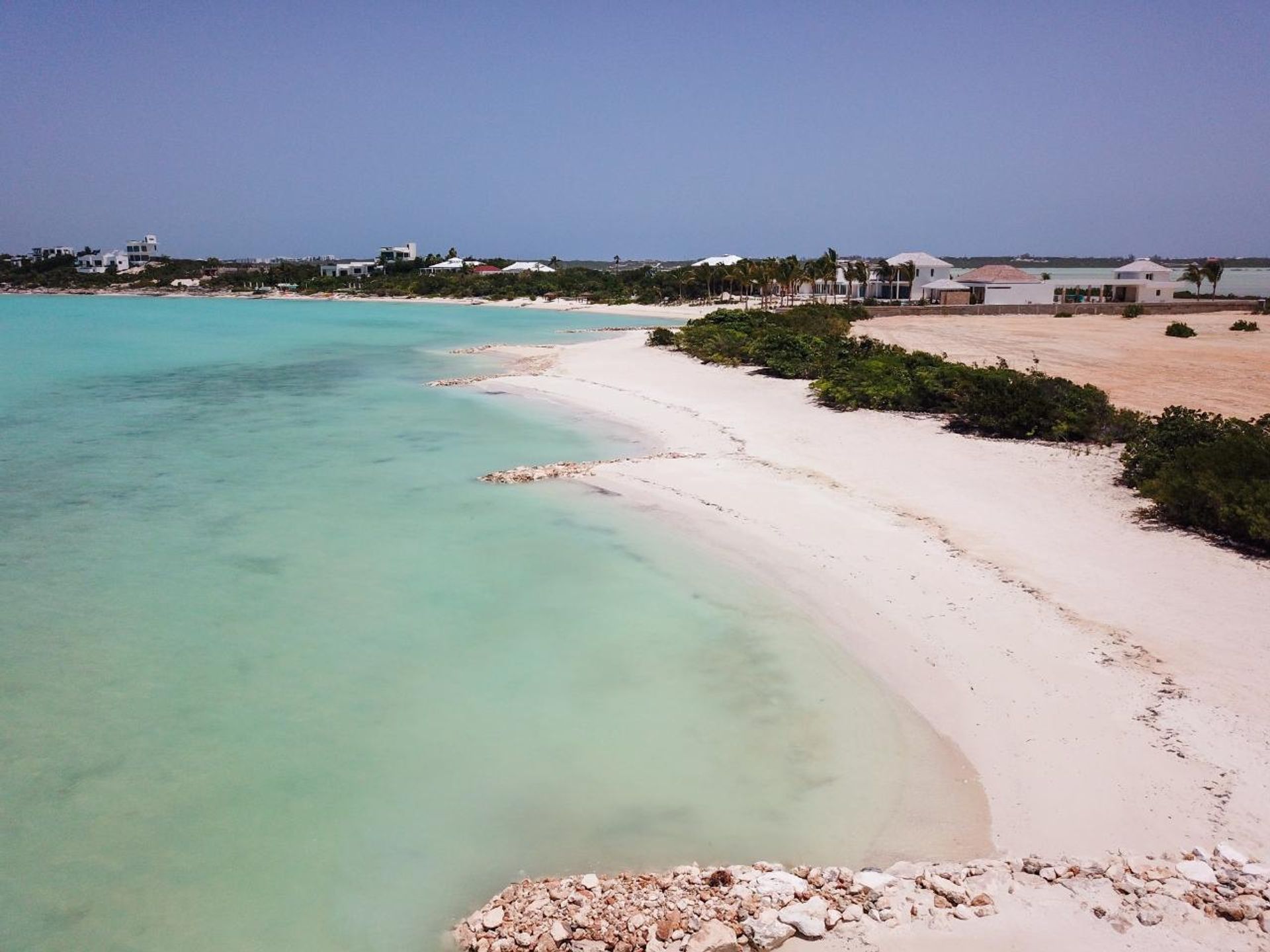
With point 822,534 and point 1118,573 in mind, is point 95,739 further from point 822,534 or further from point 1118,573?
point 1118,573

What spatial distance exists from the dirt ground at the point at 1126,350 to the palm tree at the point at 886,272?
13056 mm

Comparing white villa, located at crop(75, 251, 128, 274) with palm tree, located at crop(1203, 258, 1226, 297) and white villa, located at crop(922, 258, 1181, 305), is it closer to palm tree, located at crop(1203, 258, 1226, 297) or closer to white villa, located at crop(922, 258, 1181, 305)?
white villa, located at crop(922, 258, 1181, 305)

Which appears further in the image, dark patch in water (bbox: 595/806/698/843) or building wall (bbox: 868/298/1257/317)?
building wall (bbox: 868/298/1257/317)

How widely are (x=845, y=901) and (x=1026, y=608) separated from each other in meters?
4.92

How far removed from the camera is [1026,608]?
344 inches

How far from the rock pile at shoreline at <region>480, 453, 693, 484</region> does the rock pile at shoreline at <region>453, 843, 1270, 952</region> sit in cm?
1079

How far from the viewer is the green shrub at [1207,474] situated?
984cm

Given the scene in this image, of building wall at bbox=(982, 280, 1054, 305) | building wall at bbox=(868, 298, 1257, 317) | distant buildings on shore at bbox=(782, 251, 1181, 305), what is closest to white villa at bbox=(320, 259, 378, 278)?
distant buildings on shore at bbox=(782, 251, 1181, 305)

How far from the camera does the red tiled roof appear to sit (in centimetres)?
5359

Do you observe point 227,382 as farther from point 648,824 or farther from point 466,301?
point 466,301

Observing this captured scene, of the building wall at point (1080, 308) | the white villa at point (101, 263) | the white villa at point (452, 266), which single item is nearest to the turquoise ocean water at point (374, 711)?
the building wall at point (1080, 308)

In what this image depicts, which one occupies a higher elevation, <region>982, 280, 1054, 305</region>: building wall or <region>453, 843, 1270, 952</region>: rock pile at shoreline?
<region>982, 280, 1054, 305</region>: building wall

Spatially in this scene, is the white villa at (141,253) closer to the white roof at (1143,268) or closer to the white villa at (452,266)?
the white villa at (452,266)

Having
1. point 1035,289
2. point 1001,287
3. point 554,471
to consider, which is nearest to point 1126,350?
point 554,471
